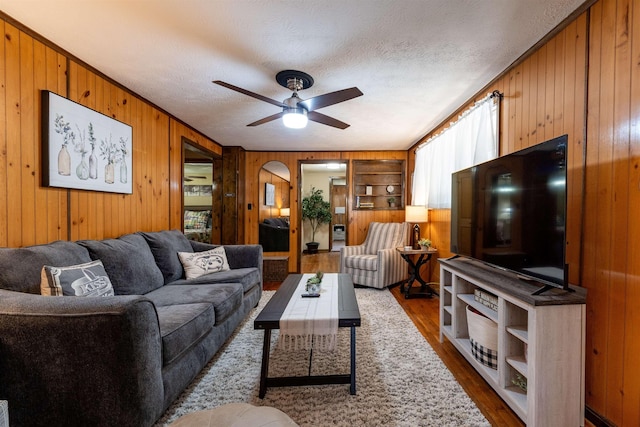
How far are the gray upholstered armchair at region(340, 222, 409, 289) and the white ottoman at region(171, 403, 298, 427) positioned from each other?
3016mm

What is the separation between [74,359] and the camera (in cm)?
124

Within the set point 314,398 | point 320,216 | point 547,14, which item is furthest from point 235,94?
point 320,216

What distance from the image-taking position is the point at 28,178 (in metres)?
1.87

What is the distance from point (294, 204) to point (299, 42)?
349 cm

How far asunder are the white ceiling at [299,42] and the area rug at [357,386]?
2.29 metres

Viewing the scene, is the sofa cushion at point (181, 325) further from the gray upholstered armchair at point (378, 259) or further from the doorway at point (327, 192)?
the doorway at point (327, 192)

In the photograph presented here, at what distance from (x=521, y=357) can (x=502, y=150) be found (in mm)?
1615

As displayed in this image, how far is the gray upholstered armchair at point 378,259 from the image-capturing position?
160 inches

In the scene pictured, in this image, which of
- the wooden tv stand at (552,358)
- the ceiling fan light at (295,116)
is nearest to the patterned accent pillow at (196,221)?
the ceiling fan light at (295,116)

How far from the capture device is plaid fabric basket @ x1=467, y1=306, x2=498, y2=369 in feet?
5.91

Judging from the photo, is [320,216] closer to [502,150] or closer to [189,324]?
[502,150]

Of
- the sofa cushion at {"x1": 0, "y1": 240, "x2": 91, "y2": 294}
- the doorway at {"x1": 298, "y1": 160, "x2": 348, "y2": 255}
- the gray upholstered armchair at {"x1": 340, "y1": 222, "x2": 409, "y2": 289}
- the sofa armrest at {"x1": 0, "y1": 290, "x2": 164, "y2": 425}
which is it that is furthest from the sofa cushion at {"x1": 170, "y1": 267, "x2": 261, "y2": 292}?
the doorway at {"x1": 298, "y1": 160, "x2": 348, "y2": 255}

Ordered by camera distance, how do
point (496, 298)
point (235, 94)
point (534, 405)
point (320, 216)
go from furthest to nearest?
point (320, 216), point (235, 94), point (496, 298), point (534, 405)

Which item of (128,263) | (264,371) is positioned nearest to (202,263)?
(128,263)
